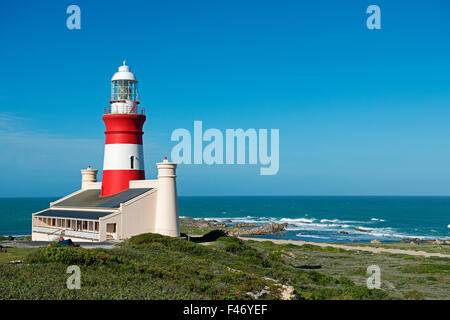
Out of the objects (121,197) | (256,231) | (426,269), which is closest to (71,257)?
(121,197)

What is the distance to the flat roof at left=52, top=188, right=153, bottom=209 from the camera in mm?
26266

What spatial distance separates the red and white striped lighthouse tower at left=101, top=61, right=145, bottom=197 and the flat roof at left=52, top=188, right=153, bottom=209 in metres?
1.10

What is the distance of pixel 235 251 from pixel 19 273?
14.5 m

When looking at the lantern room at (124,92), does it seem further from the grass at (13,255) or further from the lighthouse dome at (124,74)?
the grass at (13,255)

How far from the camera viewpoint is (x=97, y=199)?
29.4 metres

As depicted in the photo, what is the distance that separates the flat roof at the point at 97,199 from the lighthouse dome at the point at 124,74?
7472 millimetres

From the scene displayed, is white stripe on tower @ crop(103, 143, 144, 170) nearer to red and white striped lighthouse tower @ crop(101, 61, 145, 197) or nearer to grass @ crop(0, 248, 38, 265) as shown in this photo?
red and white striped lighthouse tower @ crop(101, 61, 145, 197)

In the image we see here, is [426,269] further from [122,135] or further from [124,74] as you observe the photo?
[124,74]

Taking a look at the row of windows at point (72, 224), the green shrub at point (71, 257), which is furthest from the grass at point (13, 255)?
the row of windows at point (72, 224)

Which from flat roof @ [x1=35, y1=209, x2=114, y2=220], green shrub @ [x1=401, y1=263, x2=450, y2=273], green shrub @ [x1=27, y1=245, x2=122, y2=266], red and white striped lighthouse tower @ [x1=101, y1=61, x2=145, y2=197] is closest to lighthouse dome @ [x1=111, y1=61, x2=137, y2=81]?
red and white striped lighthouse tower @ [x1=101, y1=61, x2=145, y2=197]

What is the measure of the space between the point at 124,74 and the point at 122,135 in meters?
4.13

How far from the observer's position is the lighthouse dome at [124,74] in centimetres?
2933
